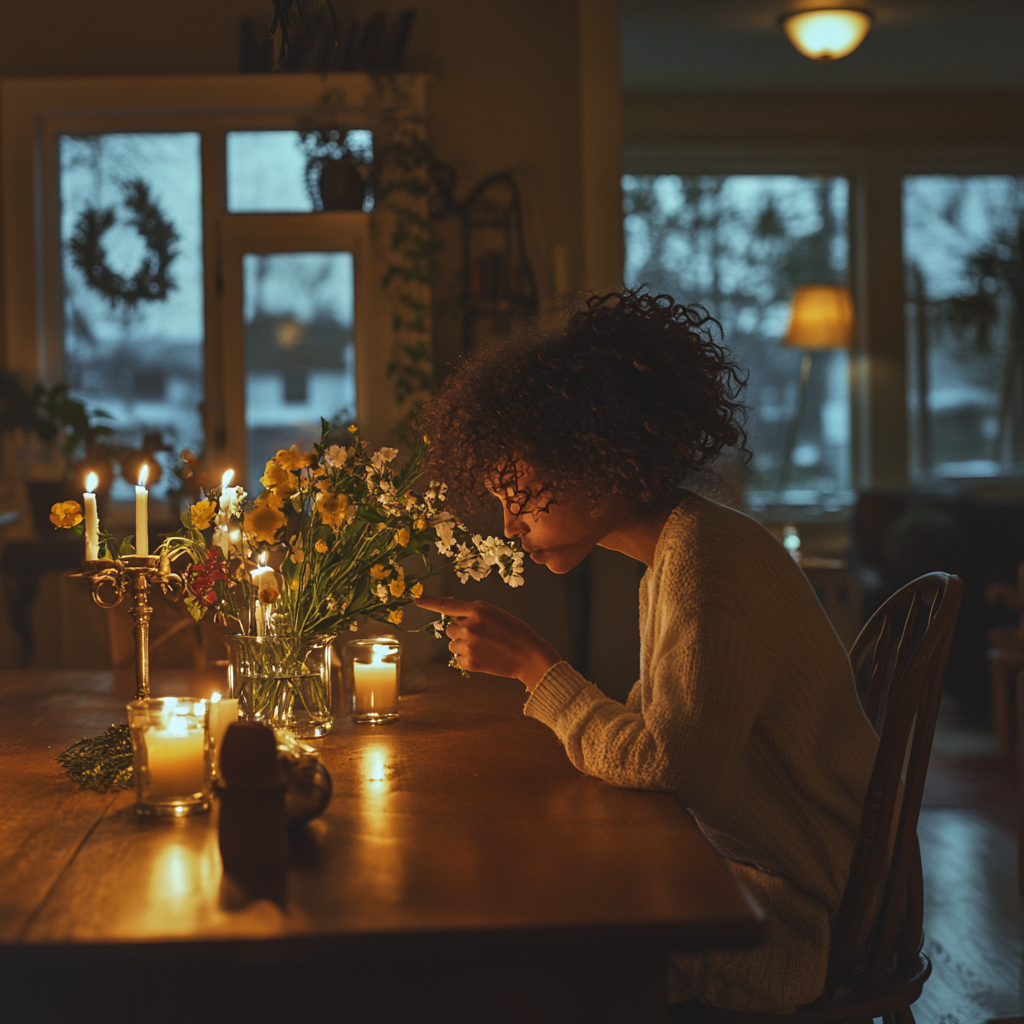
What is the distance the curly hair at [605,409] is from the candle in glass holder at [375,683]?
0.88 ft

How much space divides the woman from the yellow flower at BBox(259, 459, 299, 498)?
21 centimetres

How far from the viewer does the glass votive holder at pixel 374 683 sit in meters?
1.42

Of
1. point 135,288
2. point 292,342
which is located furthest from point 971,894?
point 135,288

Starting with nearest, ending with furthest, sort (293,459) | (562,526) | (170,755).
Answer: (170,755) < (293,459) < (562,526)

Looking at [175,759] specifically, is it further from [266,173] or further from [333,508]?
[266,173]

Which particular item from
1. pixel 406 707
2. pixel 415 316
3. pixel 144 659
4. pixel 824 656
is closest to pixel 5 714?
pixel 144 659

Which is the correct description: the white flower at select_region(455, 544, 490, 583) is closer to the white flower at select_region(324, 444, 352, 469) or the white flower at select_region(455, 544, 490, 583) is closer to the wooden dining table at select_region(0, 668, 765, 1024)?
the white flower at select_region(324, 444, 352, 469)

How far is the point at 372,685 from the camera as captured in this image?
4.66ft

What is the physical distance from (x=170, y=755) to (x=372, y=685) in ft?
1.37

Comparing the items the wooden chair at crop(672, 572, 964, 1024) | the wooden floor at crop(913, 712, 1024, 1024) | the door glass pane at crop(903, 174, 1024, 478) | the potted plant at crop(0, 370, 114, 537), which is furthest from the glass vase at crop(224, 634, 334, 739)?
the door glass pane at crop(903, 174, 1024, 478)

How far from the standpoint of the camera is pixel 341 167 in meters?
4.21

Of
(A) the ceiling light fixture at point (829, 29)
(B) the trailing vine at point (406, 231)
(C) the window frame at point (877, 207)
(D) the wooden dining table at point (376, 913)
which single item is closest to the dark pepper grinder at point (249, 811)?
(D) the wooden dining table at point (376, 913)

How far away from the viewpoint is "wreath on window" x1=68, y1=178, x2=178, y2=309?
14.5 feet

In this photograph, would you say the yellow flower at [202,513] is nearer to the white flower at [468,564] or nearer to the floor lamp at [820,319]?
the white flower at [468,564]
